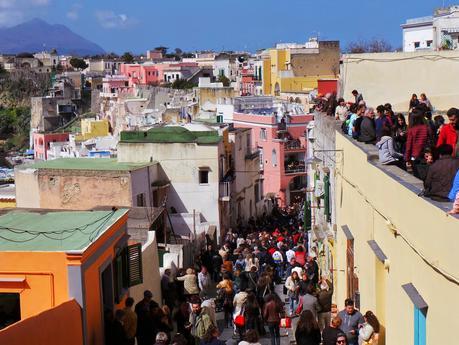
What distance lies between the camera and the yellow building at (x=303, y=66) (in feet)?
245

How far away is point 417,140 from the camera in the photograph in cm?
1041

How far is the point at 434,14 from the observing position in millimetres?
37156

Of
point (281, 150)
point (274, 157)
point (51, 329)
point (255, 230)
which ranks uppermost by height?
point (51, 329)

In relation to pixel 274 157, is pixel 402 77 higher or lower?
higher

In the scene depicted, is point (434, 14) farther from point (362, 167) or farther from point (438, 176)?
point (438, 176)

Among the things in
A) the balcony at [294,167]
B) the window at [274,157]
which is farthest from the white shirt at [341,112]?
the balcony at [294,167]

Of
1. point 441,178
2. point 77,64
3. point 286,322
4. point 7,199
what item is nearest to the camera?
point 441,178

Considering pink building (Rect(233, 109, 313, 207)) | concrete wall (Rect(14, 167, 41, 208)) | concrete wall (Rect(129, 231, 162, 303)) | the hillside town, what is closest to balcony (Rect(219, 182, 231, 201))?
the hillside town

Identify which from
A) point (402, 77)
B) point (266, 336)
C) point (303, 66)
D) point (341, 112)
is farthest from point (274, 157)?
point (266, 336)

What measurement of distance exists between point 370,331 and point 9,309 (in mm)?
5124

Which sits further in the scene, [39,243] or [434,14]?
[434,14]

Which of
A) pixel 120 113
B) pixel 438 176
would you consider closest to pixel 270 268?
pixel 438 176

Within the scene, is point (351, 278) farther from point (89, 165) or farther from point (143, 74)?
point (143, 74)

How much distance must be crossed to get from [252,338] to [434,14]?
29828 mm
